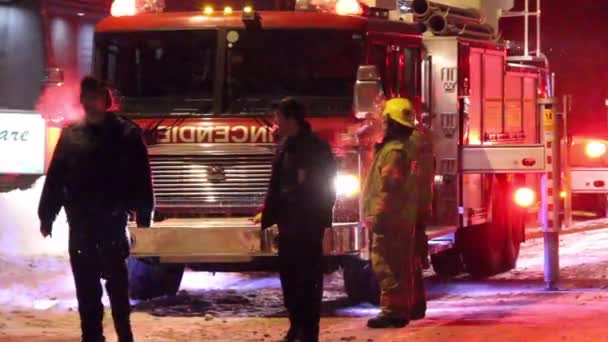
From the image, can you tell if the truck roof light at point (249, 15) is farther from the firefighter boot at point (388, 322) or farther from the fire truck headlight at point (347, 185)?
the firefighter boot at point (388, 322)

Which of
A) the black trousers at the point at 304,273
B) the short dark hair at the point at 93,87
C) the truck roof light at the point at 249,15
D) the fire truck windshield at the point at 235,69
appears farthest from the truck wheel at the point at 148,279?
the short dark hair at the point at 93,87

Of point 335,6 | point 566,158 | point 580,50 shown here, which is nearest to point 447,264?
point 566,158

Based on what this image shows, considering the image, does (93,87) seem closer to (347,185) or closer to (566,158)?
(347,185)

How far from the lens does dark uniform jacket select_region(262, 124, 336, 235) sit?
7.75m

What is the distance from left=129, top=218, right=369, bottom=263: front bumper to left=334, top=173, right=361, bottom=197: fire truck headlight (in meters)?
0.25

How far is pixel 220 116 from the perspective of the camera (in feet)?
33.0

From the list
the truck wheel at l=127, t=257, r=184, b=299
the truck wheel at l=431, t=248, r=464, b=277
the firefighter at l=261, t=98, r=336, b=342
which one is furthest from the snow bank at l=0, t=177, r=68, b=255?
the firefighter at l=261, t=98, r=336, b=342

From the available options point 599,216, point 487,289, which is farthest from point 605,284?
point 599,216

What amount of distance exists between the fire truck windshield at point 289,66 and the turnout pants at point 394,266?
56.5 inches

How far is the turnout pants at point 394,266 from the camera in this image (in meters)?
9.23

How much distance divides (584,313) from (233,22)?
379 cm

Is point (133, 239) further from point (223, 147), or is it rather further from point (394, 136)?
point (394, 136)

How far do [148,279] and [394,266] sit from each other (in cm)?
308

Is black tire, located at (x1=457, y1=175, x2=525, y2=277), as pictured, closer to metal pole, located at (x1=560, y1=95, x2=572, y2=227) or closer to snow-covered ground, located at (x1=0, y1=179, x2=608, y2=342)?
snow-covered ground, located at (x1=0, y1=179, x2=608, y2=342)
